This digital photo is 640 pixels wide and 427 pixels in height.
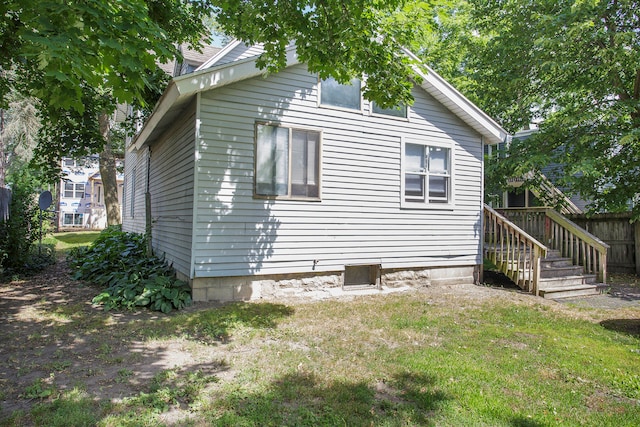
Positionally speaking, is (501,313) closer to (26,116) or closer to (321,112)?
(321,112)

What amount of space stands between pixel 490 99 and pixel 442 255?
7.10m

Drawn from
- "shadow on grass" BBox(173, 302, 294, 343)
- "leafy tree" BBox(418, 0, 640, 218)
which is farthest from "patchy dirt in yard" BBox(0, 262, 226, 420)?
"leafy tree" BBox(418, 0, 640, 218)

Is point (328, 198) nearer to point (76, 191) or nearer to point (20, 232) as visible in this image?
point (20, 232)

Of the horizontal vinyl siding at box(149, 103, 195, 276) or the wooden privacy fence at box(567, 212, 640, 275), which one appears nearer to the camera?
the horizontal vinyl siding at box(149, 103, 195, 276)

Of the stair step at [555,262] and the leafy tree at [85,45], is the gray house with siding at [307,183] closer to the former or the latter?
the stair step at [555,262]

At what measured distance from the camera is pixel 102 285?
7.95 m

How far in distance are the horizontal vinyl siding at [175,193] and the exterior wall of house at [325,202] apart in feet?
1.67

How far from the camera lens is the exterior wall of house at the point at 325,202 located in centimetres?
670

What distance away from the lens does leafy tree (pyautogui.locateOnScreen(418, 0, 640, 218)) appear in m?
10.2

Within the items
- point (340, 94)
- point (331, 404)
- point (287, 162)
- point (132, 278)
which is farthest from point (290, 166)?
point (331, 404)

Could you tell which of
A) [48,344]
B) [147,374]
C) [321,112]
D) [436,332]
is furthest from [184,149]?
[436,332]

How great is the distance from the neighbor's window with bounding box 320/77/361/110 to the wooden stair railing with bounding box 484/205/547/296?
4.53 metres

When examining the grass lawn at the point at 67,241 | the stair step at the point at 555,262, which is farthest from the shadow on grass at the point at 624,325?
the grass lawn at the point at 67,241

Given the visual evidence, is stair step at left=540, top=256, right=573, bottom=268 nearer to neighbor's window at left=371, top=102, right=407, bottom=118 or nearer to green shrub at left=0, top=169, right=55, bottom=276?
neighbor's window at left=371, top=102, right=407, bottom=118
